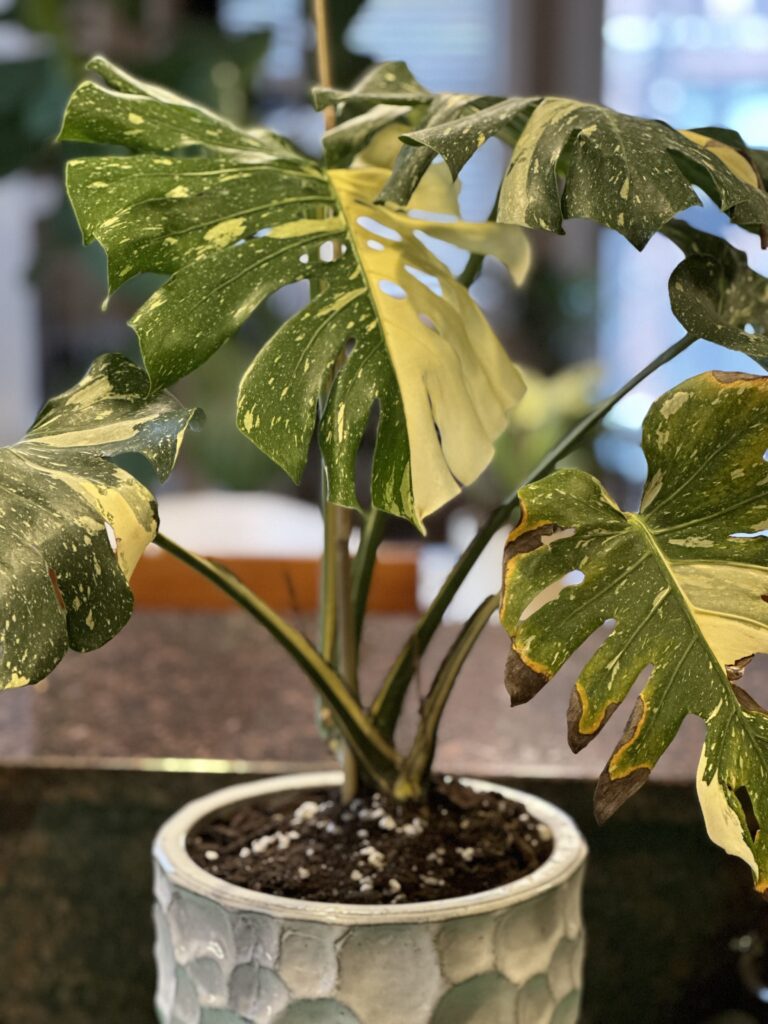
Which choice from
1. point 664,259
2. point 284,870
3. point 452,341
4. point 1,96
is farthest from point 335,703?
point 664,259

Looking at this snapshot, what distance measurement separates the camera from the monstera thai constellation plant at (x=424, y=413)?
20.4 inches

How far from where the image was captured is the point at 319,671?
26.6 inches

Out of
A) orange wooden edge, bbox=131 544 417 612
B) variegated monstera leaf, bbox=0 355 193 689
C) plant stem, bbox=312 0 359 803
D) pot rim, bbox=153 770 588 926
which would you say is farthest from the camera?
orange wooden edge, bbox=131 544 417 612

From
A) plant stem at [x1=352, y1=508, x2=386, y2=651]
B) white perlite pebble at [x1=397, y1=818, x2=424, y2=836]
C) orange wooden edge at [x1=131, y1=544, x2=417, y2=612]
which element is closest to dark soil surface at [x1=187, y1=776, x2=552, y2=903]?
white perlite pebble at [x1=397, y1=818, x2=424, y2=836]

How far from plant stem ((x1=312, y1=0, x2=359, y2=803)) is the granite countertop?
0.73 ft

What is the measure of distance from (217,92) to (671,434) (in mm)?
2863

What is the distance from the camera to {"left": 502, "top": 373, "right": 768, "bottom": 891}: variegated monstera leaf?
515mm

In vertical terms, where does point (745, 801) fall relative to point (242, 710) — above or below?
above

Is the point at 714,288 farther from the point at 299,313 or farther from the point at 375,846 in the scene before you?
the point at 375,846

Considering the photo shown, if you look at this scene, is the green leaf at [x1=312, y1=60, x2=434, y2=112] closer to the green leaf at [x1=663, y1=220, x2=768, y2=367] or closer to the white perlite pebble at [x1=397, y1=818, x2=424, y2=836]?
the green leaf at [x1=663, y1=220, x2=768, y2=367]

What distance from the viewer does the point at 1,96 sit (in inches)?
119

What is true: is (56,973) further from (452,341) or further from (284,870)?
(452,341)

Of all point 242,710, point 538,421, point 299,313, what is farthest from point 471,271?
point 538,421

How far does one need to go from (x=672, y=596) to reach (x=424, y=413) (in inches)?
5.4
